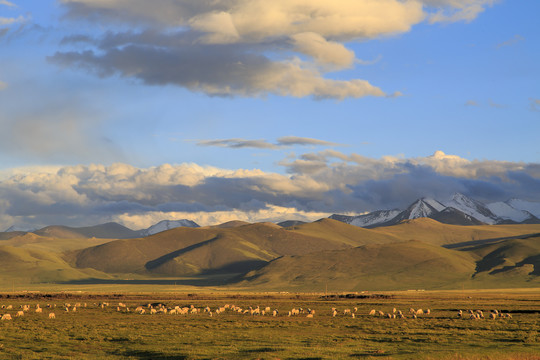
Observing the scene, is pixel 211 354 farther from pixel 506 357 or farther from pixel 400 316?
pixel 400 316

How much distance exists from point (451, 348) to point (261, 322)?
3133 cm

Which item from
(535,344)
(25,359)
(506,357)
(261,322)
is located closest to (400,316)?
(261,322)

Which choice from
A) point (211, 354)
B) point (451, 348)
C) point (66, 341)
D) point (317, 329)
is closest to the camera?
point (211, 354)

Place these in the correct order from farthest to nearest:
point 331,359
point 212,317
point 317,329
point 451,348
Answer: point 212,317
point 317,329
point 451,348
point 331,359

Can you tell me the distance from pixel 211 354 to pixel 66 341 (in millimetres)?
16626

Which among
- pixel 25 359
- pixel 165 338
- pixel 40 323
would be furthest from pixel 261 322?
pixel 25 359

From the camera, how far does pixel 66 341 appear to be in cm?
5506

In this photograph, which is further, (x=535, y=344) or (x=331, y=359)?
(x=535, y=344)

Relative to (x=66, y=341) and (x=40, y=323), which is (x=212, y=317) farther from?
(x=66, y=341)

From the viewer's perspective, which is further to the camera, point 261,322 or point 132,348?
point 261,322

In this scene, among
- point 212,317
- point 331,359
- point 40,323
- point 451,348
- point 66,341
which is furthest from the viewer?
point 212,317

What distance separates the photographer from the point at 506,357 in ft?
144

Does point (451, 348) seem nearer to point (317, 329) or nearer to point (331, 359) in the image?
point (331, 359)

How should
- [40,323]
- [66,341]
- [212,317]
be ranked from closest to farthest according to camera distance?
[66,341], [40,323], [212,317]
